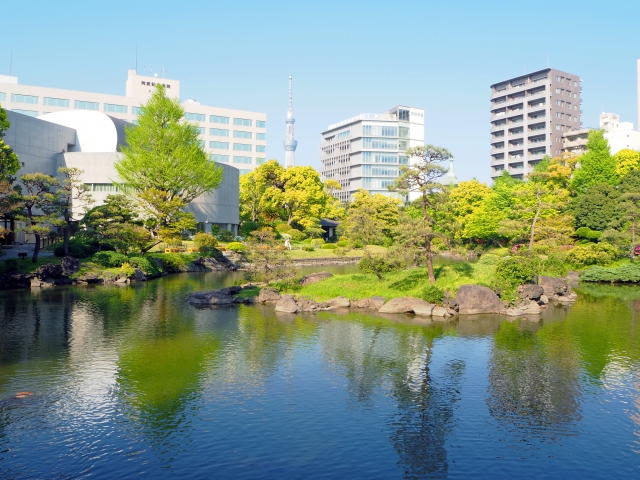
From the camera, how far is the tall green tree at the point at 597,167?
72250mm

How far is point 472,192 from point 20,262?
63.5 meters

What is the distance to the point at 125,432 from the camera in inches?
623

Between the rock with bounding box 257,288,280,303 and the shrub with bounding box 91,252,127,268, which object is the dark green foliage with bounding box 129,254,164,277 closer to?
the shrub with bounding box 91,252,127,268

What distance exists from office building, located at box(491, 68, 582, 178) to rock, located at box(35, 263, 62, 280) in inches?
4044

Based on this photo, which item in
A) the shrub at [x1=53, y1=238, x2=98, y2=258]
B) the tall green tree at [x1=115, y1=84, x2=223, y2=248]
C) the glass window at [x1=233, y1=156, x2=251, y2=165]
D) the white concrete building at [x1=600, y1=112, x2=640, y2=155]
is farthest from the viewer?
the glass window at [x1=233, y1=156, x2=251, y2=165]

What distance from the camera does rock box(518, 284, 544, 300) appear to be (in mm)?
35281

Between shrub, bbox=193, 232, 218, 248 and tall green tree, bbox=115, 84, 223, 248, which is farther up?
tall green tree, bbox=115, 84, 223, 248

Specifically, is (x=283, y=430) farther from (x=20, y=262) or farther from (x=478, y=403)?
(x=20, y=262)

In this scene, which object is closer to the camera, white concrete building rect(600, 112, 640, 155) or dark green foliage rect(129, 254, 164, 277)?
dark green foliage rect(129, 254, 164, 277)

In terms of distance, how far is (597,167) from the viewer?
2854 inches

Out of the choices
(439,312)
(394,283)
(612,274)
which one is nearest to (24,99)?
(394,283)

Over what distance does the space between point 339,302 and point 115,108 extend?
300ft

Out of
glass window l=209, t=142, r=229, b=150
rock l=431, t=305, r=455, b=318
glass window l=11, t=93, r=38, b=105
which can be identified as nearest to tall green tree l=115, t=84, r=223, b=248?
rock l=431, t=305, r=455, b=318

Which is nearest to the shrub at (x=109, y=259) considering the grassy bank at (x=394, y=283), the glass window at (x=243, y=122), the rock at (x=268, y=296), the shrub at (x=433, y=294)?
the rock at (x=268, y=296)
